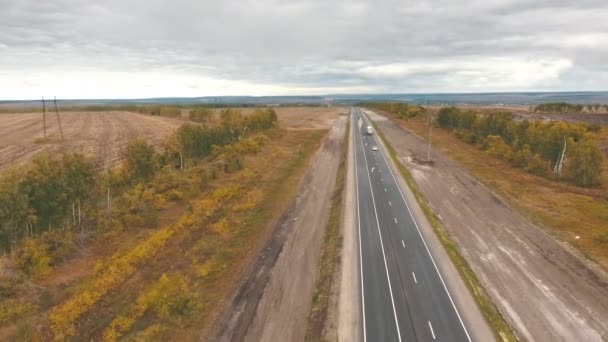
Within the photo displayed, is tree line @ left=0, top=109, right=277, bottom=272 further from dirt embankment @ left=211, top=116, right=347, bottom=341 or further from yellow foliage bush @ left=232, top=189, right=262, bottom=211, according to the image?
dirt embankment @ left=211, top=116, right=347, bottom=341

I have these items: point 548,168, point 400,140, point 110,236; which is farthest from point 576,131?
point 110,236

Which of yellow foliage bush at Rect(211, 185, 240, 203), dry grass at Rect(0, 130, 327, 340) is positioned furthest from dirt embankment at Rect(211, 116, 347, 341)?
yellow foliage bush at Rect(211, 185, 240, 203)

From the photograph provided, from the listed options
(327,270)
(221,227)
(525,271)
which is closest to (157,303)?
(327,270)

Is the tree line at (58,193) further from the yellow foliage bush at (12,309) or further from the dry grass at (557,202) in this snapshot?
the dry grass at (557,202)

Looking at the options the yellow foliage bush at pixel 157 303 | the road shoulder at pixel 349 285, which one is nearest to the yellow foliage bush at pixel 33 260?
the yellow foliage bush at pixel 157 303

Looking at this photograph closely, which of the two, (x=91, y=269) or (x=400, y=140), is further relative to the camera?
(x=400, y=140)

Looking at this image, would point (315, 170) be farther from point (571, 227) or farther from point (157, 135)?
point (157, 135)
